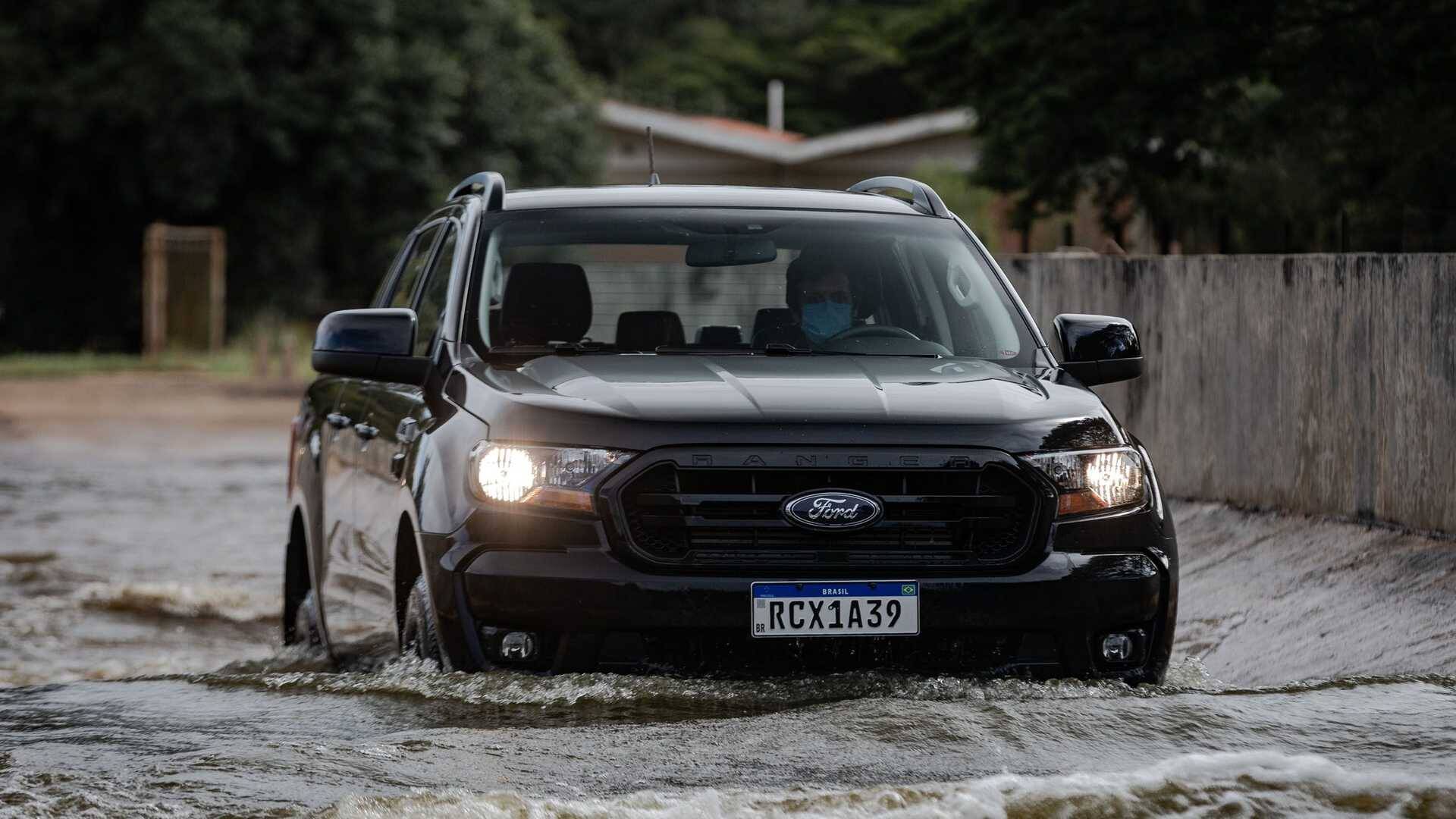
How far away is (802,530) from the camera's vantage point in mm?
5793

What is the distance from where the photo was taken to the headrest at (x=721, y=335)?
705 cm

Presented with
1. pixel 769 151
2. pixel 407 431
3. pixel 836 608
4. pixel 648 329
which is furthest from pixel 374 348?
pixel 769 151

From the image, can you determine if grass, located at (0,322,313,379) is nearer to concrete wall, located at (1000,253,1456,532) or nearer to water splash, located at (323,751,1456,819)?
concrete wall, located at (1000,253,1456,532)

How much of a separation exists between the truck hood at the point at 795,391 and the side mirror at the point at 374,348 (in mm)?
361

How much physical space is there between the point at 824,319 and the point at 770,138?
53.7 metres

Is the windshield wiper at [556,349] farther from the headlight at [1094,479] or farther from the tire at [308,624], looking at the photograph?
the tire at [308,624]

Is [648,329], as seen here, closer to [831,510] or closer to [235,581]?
[831,510]

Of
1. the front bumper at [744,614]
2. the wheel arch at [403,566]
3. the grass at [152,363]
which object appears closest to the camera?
the front bumper at [744,614]

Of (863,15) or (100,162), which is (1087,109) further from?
(863,15)

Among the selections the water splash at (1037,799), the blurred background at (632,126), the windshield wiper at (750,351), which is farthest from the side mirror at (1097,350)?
the blurred background at (632,126)

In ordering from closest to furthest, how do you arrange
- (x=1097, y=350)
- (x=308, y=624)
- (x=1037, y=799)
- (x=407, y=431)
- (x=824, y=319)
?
(x=1037, y=799), (x=407, y=431), (x=1097, y=350), (x=824, y=319), (x=308, y=624)

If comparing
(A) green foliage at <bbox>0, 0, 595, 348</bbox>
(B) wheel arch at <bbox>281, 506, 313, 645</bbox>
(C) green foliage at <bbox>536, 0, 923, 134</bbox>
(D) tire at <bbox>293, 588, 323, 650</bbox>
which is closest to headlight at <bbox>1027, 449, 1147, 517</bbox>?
(D) tire at <bbox>293, 588, 323, 650</bbox>

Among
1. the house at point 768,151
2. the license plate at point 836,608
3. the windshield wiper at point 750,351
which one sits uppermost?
the house at point 768,151

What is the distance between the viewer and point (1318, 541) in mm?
9602
